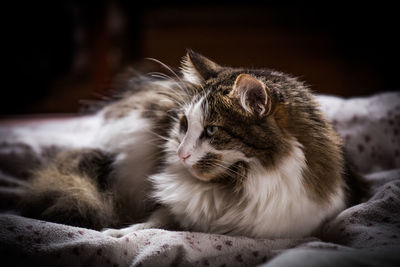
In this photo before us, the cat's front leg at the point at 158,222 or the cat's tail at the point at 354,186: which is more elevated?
the cat's tail at the point at 354,186

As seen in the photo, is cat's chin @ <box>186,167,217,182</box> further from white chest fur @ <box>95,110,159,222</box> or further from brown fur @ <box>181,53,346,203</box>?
white chest fur @ <box>95,110,159,222</box>

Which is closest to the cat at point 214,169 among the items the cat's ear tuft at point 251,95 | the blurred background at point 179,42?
the cat's ear tuft at point 251,95

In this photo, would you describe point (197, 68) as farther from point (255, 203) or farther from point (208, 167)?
point (255, 203)

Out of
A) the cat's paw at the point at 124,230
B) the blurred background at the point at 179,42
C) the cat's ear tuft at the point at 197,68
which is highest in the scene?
the blurred background at the point at 179,42

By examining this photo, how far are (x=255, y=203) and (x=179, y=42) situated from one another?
3.03 m

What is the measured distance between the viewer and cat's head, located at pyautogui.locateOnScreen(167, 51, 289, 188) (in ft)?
2.86

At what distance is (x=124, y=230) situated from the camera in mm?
1031

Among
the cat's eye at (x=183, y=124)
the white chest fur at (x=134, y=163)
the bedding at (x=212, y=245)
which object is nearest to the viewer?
the bedding at (x=212, y=245)

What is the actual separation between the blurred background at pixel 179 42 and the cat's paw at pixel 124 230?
6.10 feet

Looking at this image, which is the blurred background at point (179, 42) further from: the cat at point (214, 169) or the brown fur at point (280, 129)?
the brown fur at point (280, 129)

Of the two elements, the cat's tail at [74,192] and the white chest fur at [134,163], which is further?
the white chest fur at [134,163]

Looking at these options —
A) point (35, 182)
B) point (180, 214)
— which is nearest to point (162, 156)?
point (180, 214)

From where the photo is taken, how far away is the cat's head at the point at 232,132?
87 centimetres

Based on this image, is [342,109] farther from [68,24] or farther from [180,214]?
[68,24]
